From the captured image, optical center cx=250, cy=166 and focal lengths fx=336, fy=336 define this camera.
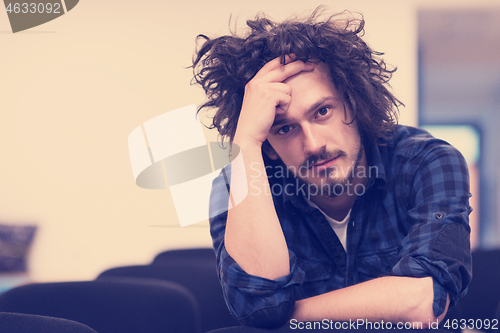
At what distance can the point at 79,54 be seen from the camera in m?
1.19

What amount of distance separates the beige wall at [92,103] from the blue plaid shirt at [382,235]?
0.41 metres

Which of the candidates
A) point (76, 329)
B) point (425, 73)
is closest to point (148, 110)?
point (76, 329)

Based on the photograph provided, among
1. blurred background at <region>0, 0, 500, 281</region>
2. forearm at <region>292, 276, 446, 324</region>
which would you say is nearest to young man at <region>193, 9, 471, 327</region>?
forearm at <region>292, 276, 446, 324</region>

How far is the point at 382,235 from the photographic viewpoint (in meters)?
0.95

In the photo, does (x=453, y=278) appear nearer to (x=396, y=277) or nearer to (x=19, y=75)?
(x=396, y=277)

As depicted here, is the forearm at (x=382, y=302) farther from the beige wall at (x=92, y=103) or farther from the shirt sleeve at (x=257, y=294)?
the beige wall at (x=92, y=103)

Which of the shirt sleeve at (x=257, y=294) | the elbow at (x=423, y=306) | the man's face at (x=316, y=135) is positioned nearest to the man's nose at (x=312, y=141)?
the man's face at (x=316, y=135)

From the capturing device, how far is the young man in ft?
2.22

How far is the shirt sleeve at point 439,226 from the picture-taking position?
25.7 inches

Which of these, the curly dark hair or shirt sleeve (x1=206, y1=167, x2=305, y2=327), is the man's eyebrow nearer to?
the curly dark hair

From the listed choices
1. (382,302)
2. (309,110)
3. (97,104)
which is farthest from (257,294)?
(97,104)

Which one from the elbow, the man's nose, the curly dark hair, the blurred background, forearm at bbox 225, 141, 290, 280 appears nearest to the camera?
the elbow

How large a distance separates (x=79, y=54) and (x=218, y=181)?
68cm

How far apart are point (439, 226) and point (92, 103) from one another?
3.68 ft
